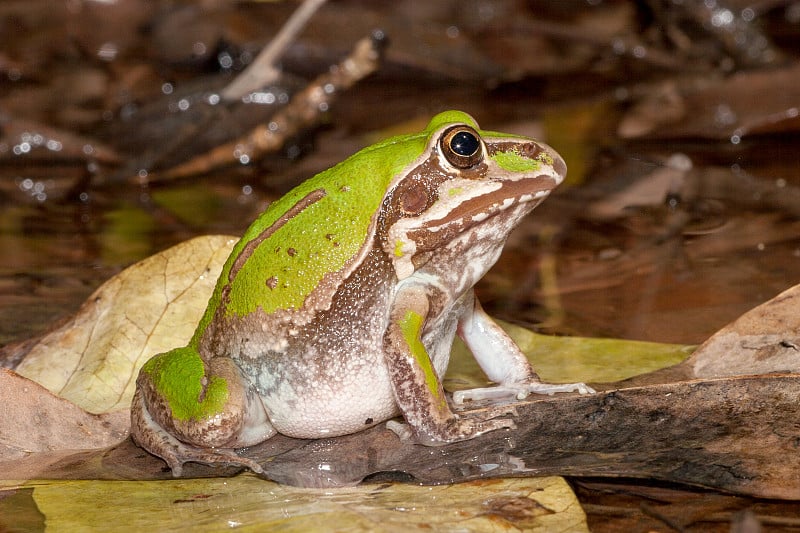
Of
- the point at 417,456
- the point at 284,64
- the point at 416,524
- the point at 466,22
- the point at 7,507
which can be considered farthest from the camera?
the point at 466,22

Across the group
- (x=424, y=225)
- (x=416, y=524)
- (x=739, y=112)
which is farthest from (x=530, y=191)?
(x=739, y=112)

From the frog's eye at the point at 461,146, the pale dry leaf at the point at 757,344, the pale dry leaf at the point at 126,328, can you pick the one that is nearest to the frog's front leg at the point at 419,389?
the frog's eye at the point at 461,146

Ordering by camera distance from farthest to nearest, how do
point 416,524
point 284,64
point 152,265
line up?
point 284,64, point 152,265, point 416,524

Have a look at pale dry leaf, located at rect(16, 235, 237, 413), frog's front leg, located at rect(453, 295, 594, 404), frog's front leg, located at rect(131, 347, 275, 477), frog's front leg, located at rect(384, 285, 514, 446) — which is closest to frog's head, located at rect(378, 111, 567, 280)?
frog's front leg, located at rect(384, 285, 514, 446)

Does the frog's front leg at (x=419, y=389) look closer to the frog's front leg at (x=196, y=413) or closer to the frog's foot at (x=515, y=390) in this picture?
the frog's foot at (x=515, y=390)

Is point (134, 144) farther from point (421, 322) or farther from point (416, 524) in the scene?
point (416, 524)

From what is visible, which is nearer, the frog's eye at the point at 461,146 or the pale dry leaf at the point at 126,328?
the frog's eye at the point at 461,146

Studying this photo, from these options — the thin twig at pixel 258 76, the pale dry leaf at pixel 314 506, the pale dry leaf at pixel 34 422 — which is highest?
the thin twig at pixel 258 76

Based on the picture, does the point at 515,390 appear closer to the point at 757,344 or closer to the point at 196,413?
the point at 757,344

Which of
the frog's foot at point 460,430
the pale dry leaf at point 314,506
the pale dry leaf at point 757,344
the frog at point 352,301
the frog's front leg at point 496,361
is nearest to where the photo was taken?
the pale dry leaf at point 314,506
